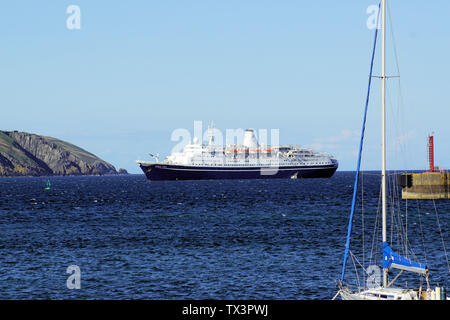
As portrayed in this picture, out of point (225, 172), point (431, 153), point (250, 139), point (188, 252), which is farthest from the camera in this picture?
point (250, 139)

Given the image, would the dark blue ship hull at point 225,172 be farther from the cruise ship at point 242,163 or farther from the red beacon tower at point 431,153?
the red beacon tower at point 431,153

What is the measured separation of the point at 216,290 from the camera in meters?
23.0

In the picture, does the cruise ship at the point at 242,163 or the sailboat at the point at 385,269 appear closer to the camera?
the sailboat at the point at 385,269

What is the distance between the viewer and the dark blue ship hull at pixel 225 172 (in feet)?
497

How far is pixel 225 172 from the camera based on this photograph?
15962cm

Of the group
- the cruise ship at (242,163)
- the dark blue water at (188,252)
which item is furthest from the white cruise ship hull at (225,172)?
the dark blue water at (188,252)

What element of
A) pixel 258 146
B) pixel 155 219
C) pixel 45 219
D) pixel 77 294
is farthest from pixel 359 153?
pixel 258 146

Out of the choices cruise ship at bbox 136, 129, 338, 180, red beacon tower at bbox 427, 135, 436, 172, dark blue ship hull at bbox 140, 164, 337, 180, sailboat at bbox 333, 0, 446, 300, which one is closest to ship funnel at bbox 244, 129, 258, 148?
cruise ship at bbox 136, 129, 338, 180

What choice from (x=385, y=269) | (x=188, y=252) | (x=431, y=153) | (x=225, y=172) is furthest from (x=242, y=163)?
(x=385, y=269)

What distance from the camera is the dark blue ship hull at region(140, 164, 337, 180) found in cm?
15150

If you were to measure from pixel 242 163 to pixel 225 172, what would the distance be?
6.42 meters

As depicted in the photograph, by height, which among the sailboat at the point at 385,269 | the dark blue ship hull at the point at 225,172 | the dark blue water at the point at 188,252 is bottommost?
the dark blue water at the point at 188,252

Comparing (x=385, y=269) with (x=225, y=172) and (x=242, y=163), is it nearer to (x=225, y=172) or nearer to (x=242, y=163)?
(x=225, y=172)
